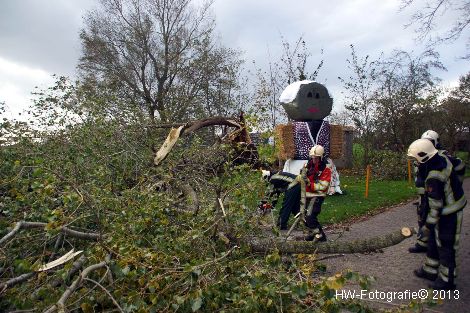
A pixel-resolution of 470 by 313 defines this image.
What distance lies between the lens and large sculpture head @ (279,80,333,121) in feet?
30.1

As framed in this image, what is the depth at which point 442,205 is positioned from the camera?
413 centimetres

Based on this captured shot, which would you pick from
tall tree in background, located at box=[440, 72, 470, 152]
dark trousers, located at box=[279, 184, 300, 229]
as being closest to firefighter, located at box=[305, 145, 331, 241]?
dark trousers, located at box=[279, 184, 300, 229]

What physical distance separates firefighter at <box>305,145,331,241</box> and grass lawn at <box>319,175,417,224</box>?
109cm

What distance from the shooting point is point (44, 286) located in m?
2.41

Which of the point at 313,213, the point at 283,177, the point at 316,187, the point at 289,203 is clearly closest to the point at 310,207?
the point at 313,213

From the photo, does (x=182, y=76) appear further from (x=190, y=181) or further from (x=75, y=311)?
(x=75, y=311)

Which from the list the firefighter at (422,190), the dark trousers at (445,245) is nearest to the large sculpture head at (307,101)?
the firefighter at (422,190)

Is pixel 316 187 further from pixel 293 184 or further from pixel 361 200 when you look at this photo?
pixel 361 200

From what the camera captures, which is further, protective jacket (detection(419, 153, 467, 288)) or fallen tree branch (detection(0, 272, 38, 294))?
protective jacket (detection(419, 153, 467, 288))

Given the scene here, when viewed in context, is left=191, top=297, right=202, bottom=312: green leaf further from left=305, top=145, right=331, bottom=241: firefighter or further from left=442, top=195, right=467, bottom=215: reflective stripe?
left=305, top=145, right=331, bottom=241: firefighter

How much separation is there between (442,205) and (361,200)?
5.80 m

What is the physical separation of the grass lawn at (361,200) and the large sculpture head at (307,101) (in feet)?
6.63

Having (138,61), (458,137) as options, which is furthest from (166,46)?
(458,137)

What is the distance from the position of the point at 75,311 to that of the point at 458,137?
19.3 meters
